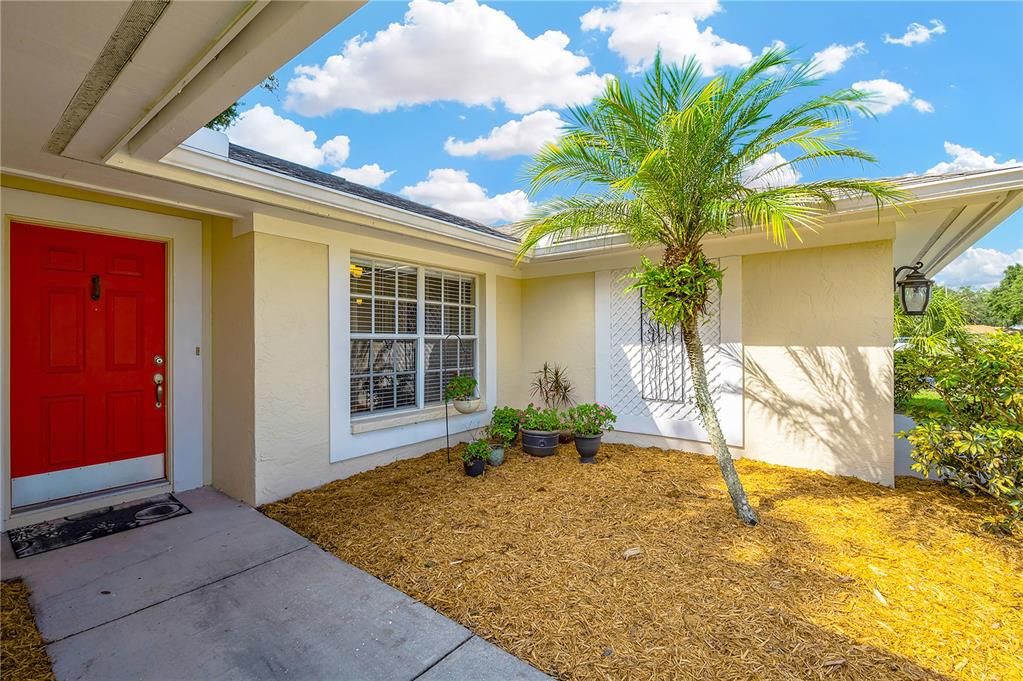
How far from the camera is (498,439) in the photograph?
6430 millimetres

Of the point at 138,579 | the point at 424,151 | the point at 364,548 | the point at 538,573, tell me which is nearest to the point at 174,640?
the point at 138,579

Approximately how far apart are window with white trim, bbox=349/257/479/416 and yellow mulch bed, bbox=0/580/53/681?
2.89 m

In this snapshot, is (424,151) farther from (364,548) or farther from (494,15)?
(364,548)

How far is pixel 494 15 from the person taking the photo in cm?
650

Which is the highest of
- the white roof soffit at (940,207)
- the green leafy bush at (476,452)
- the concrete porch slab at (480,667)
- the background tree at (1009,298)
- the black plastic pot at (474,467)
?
the background tree at (1009,298)

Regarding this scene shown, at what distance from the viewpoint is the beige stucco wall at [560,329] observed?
6805mm

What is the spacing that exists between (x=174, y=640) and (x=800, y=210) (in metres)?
5.16

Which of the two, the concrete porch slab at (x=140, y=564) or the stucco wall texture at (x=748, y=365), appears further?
the stucco wall texture at (x=748, y=365)

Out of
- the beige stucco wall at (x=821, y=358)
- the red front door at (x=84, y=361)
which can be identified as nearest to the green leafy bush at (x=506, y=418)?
the beige stucco wall at (x=821, y=358)

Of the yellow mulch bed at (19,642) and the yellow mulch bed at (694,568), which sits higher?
the yellow mulch bed at (19,642)

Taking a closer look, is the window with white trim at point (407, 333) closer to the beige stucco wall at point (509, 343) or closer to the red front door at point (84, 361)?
the beige stucco wall at point (509, 343)

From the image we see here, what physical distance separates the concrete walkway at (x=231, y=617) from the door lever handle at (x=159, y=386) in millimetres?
1341

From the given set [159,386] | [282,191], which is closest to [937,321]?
[282,191]

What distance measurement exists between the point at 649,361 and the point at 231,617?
5.44 metres
